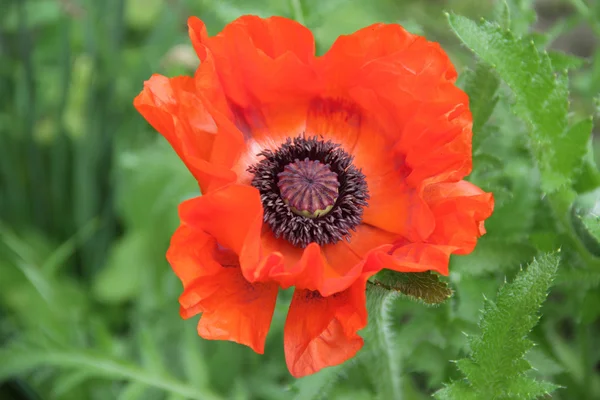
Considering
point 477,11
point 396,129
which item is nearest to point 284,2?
point 396,129

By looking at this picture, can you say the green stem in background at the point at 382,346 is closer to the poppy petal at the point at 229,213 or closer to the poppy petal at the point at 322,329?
the poppy petal at the point at 322,329

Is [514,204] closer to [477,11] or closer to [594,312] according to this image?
[594,312]

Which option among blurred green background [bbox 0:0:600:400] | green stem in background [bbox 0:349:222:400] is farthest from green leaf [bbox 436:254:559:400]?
green stem in background [bbox 0:349:222:400]

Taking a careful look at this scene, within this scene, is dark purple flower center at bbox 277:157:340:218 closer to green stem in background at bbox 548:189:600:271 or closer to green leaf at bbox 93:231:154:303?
green stem in background at bbox 548:189:600:271

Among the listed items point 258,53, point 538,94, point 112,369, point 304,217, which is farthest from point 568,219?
point 112,369

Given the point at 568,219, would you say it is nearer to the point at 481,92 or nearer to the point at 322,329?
the point at 481,92

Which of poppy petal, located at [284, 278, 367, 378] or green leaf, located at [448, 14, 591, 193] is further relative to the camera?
green leaf, located at [448, 14, 591, 193]

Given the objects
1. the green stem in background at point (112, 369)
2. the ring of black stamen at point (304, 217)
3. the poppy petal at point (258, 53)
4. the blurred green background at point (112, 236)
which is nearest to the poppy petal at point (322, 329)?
the ring of black stamen at point (304, 217)
